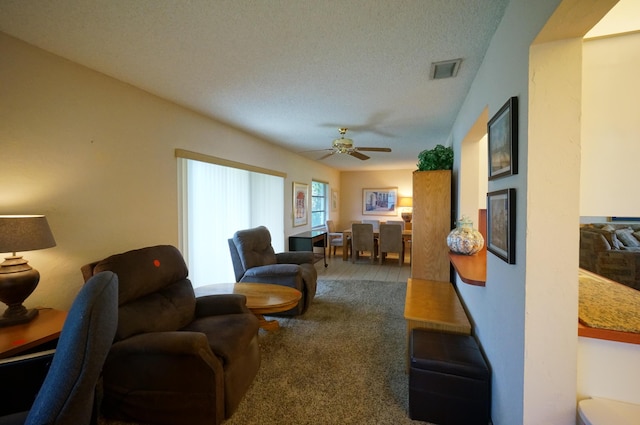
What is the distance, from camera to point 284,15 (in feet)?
4.73

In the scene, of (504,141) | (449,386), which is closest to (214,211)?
(449,386)

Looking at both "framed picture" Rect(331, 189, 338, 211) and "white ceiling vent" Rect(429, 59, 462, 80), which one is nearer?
"white ceiling vent" Rect(429, 59, 462, 80)

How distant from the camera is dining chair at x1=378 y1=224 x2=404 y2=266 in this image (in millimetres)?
5621

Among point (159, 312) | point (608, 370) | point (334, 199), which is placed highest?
point (334, 199)

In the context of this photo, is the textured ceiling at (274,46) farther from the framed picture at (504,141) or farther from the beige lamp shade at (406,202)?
the beige lamp shade at (406,202)

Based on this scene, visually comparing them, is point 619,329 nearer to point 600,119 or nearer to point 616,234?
point 600,119

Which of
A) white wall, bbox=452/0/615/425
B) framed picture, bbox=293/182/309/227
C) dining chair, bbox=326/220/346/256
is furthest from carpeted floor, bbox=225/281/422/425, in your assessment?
dining chair, bbox=326/220/346/256

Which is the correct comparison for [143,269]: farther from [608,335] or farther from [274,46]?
[608,335]

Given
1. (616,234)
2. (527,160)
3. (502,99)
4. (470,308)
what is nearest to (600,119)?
(502,99)

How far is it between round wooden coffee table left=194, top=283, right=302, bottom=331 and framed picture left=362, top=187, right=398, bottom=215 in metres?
5.80

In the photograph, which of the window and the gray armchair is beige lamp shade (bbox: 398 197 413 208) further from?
the gray armchair

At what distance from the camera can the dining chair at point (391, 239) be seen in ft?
18.4

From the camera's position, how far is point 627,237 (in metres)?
3.16

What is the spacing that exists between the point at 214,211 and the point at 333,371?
7.95 feet
